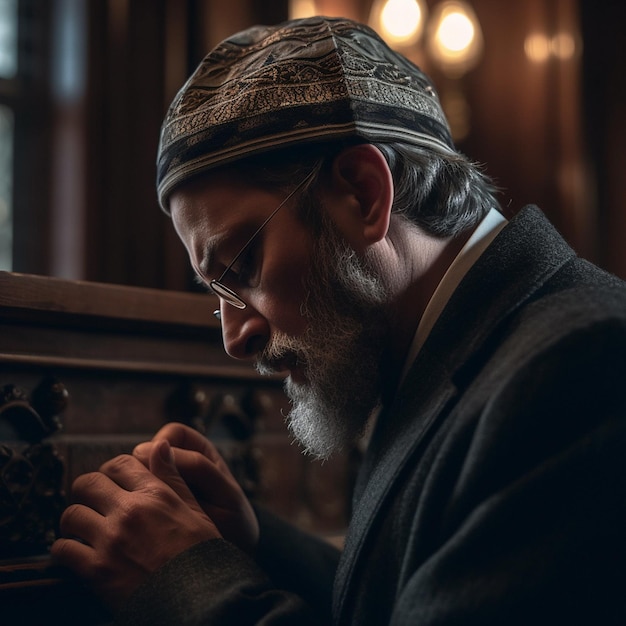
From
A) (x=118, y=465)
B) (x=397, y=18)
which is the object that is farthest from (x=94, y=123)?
(x=397, y=18)

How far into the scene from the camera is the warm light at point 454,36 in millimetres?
4086

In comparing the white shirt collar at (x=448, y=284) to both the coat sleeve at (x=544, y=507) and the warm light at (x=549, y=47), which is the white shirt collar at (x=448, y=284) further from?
the warm light at (x=549, y=47)

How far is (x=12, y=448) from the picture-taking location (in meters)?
1.39

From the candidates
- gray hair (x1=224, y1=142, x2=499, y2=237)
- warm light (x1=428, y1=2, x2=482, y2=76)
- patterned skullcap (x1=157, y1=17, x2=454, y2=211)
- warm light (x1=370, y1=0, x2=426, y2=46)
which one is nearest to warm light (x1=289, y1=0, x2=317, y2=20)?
warm light (x1=370, y1=0, x2=426, y2=46)

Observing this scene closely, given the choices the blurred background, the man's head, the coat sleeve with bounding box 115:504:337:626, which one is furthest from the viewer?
the blurred background

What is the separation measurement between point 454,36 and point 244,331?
9.98 ft

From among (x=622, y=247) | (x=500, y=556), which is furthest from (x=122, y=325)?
(x=622, y=247)

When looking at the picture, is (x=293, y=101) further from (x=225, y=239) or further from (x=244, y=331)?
(x=244, y=331)

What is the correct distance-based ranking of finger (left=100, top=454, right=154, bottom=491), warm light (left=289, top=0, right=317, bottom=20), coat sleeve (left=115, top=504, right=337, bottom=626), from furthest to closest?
1. warm light (left=289, top=0, right=317, bottom=20)
2. finger (left=100, top=454, right=154, bottom=491)
3. coat sleeve (left=115, top=504, right=337, bottom=626)

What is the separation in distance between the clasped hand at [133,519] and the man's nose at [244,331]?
0.67 ft

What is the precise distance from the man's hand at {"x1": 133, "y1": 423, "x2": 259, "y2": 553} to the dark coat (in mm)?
236

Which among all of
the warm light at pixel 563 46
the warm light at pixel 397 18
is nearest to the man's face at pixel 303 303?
the warm light at pixel 397 18

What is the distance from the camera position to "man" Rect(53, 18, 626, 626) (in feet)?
3.30

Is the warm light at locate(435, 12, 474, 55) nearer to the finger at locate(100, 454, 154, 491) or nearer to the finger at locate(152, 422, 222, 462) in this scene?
the finger at locate(152, 422, 222, 462)
